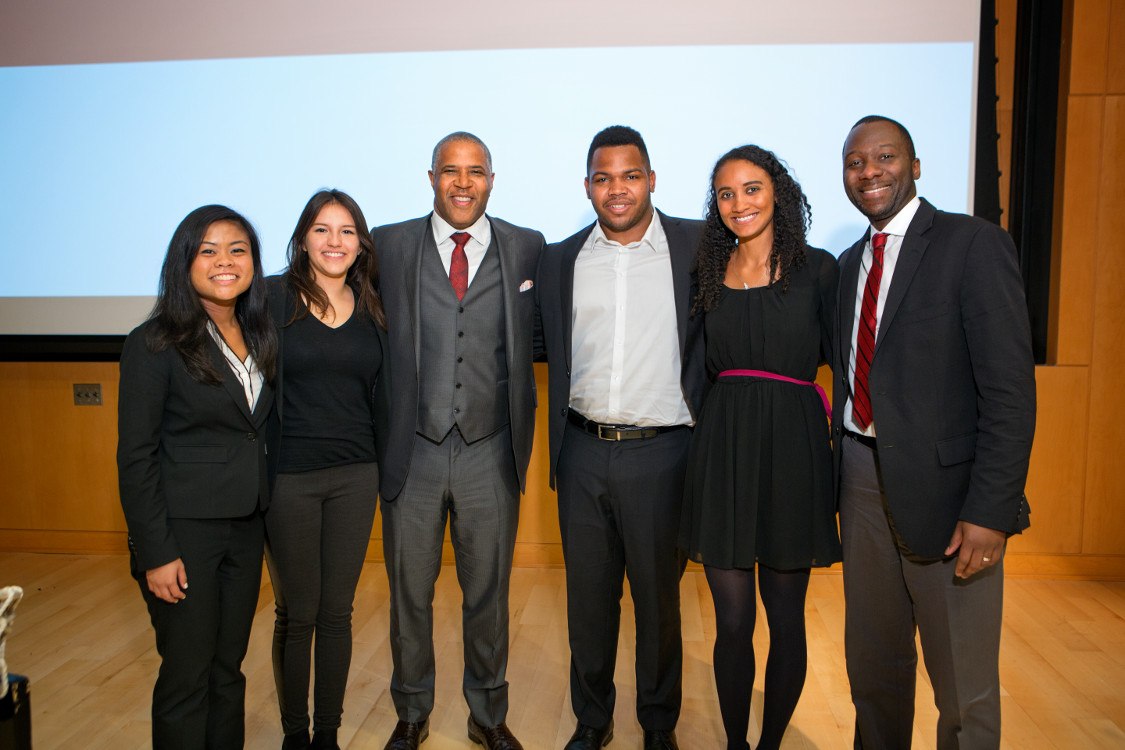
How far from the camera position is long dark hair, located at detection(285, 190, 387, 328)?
230 cm

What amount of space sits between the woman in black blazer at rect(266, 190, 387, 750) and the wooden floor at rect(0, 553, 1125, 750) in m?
0.42

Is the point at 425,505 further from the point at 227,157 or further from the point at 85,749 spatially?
the point at 227,157

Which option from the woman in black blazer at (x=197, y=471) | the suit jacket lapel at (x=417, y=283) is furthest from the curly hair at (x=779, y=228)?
the woman in black blazer at (x=197, y=471)

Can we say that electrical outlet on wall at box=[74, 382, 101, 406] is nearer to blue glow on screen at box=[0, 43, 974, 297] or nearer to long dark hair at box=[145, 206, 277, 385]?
blue glow on screen at box=[0, 43, 974, 297]

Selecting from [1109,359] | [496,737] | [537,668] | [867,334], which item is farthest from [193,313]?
[1109,359]

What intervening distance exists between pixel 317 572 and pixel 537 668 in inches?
46.5

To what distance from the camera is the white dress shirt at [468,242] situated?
248 centimetres

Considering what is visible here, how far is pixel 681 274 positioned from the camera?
2.38 m

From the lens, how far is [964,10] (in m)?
3.73

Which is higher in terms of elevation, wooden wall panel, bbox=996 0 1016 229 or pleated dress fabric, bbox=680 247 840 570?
wooden wall panel, bbox=996 0 1016 229

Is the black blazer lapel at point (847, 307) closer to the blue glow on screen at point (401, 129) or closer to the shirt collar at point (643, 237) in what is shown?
the shirt collar at point (643, 237)

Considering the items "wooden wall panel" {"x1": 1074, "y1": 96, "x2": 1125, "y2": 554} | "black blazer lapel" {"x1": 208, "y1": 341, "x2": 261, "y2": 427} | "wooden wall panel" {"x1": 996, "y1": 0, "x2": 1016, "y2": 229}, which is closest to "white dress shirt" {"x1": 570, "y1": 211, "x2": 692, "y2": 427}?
"black blazer lapel" {"x1": 208, "y1": 341, "x2": 261, "y2": 427}

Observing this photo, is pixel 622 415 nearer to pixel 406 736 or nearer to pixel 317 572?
pixel 317 572

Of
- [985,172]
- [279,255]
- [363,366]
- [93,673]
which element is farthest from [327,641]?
[985,172]
